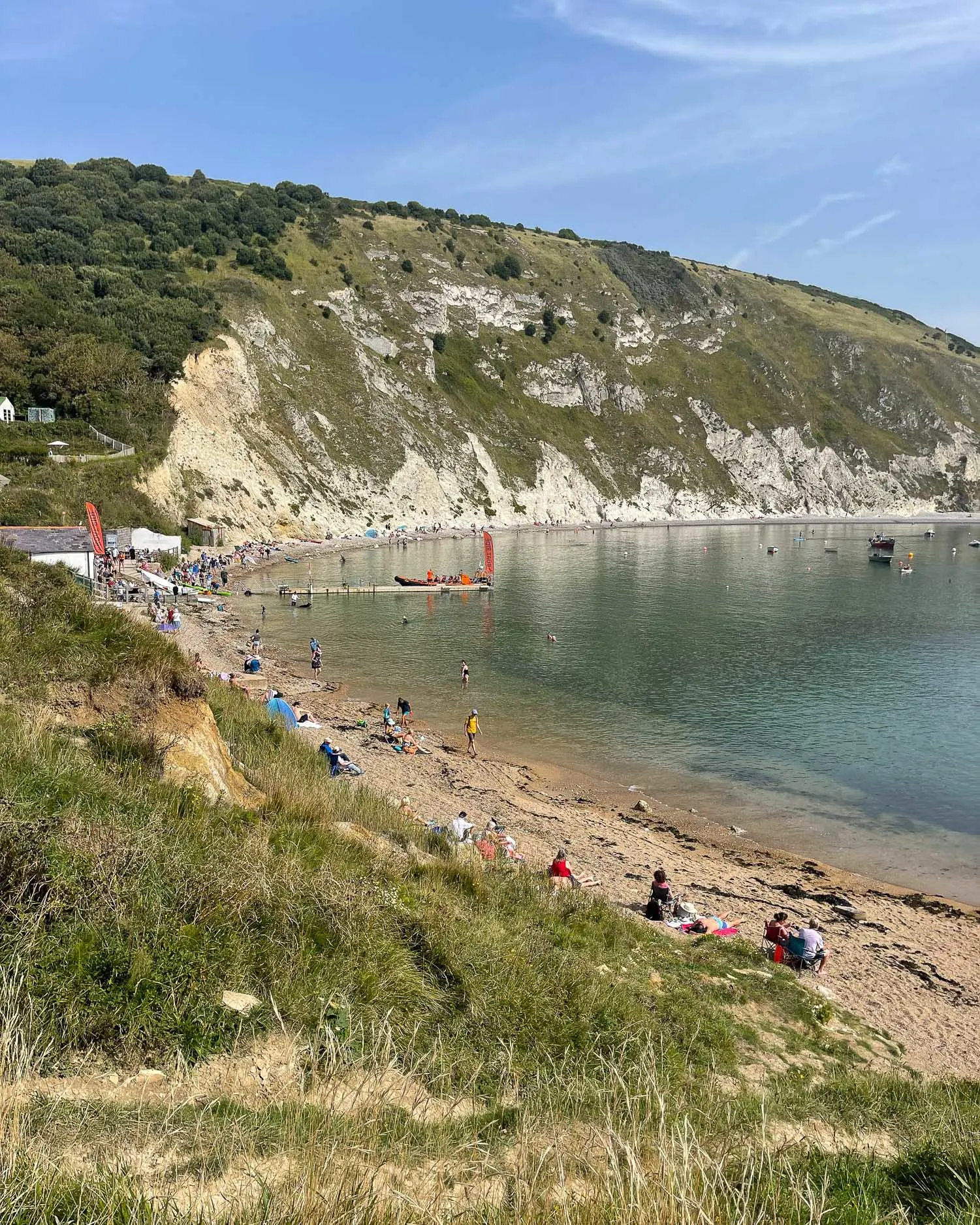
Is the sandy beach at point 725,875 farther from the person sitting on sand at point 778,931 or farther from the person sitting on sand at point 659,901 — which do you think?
the person sitting on sand at point 778,931

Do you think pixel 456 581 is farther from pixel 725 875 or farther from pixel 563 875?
pixel 563 875

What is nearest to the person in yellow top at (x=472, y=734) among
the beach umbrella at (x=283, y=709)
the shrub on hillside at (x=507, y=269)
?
the beach umbrella at (x=283, y=709)

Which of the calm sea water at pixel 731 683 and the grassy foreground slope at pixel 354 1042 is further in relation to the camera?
the calm sea water at pixel 731 683

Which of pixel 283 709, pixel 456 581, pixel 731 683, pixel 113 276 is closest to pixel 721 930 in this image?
→ pixel 283 709

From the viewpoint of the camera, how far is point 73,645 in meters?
10.1

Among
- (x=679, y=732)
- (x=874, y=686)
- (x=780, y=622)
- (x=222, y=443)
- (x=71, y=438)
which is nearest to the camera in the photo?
(x=679, y=732)

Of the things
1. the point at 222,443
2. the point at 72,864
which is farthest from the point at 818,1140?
the point at 222,443

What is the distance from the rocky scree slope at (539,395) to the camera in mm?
80938

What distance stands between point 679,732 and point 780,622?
2281 centimetres

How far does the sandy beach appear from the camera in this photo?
38.8 ft

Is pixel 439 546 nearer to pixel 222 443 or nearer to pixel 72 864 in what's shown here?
pixel 222 443

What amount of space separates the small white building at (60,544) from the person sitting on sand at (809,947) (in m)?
30.3

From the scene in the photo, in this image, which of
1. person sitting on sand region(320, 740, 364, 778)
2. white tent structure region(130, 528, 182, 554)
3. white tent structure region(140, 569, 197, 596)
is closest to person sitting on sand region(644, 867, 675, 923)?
person sitting on sand region(320, 740, 364, 778)

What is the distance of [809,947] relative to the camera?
12.1 meters
